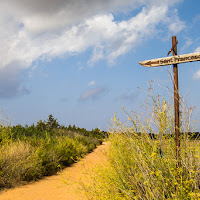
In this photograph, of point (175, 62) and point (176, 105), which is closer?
point (176, 105)

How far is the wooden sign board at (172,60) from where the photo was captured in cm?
490

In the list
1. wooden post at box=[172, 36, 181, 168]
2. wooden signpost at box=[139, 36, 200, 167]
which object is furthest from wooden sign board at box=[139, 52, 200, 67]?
wooden post at box=[172, 36, 181, 168]

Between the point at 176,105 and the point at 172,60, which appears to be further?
the point at 172,60

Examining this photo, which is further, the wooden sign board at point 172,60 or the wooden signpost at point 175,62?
the wooden sign board at point 172,60

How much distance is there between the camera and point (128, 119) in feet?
15.3

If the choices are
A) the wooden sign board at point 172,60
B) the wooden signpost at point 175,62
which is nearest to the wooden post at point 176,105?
the wooden signpost at point 175,62

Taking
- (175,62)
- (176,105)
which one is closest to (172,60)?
(175,62)

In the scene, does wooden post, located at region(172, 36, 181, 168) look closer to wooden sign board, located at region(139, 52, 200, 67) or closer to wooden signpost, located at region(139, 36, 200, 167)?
wooden signpost, located at region(139, 36, 200, 167)

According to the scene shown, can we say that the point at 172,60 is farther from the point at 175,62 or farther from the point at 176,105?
the point at 176,105

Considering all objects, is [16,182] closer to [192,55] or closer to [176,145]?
[176,145]

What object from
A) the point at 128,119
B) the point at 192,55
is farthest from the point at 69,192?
the point at 192,55

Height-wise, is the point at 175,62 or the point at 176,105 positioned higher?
the point at 175,62

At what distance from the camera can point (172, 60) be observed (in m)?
5.11

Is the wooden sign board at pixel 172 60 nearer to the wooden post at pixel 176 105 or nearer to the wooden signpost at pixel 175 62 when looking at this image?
the wooden signpost at pixel 175 62
